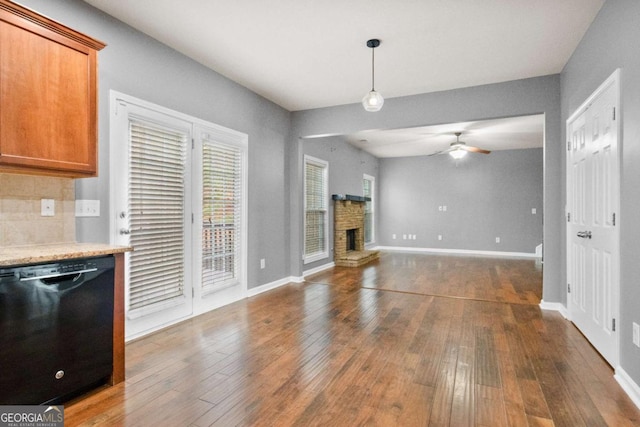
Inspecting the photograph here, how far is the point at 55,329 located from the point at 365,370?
1942mm

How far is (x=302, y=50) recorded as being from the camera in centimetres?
336

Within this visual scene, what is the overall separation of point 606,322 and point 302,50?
3.52 meters

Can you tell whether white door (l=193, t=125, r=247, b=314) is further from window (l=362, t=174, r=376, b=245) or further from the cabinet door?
window (l=362, t=174, r=376, b=245)

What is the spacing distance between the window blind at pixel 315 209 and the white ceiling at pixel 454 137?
3.78 feet

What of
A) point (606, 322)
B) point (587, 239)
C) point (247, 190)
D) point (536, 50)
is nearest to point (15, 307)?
point (247, 190)

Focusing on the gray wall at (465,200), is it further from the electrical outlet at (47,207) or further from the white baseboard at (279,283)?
the electrical outlet at (47,207)

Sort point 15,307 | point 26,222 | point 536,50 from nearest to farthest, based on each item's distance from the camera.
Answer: point 15,307 → point 26,222 → point 536,50

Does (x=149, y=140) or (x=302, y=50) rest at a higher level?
(x=302, y=50)

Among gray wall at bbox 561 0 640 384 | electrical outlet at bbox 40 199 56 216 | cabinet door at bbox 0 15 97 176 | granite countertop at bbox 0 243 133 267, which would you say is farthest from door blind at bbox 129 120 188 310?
gray wall at bbox 561 0 640 384

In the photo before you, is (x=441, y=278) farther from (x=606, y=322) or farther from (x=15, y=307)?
(x=15, y=307)

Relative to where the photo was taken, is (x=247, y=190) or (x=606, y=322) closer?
(x=606, y=322)

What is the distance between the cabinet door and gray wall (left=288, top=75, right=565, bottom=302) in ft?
10.8

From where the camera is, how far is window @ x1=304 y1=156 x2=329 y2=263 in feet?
20.5

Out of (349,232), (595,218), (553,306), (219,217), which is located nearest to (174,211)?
(219,217)
